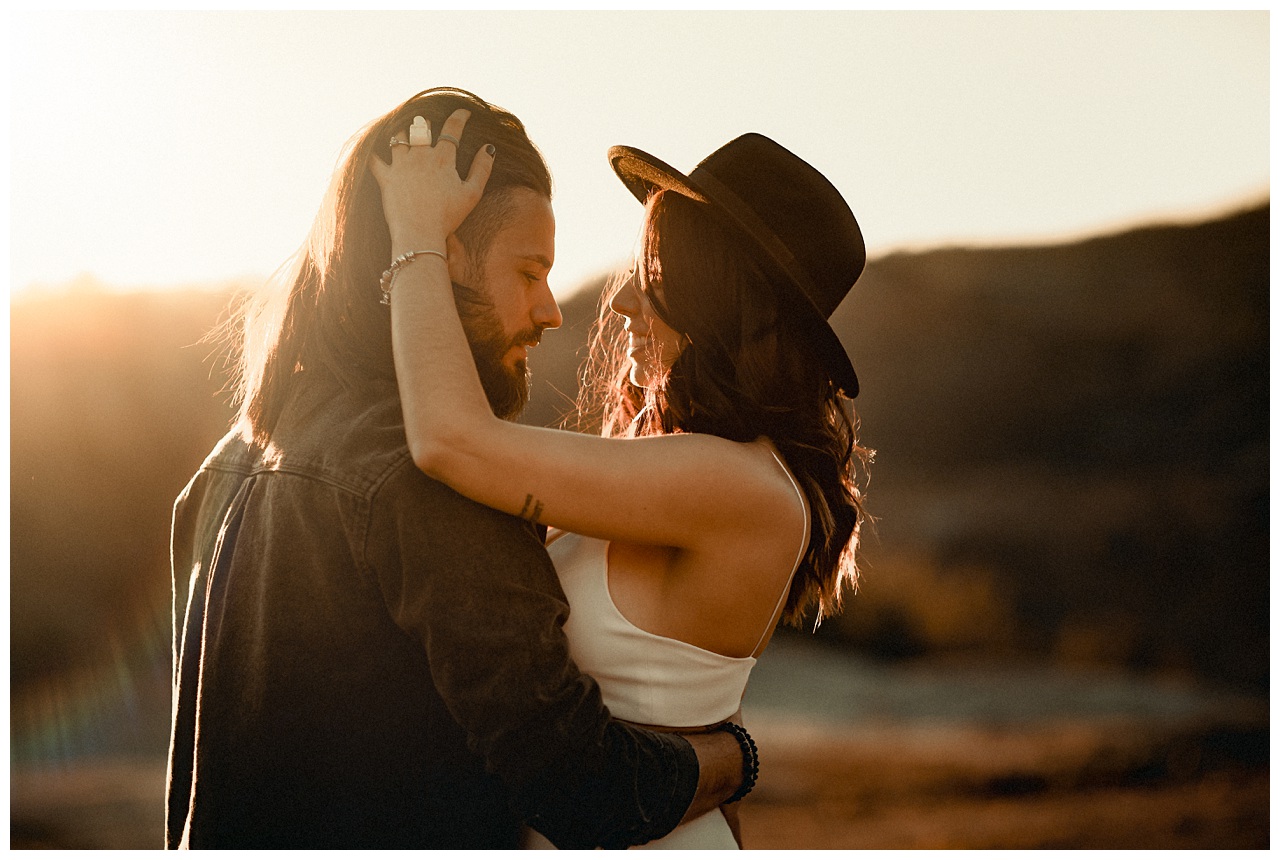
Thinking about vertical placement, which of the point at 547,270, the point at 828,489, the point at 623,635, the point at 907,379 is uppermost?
the point at 547,270

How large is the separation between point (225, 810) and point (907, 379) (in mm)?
6926

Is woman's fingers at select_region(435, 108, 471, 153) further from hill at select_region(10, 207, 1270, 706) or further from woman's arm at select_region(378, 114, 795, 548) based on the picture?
hill at select_region(10, 207, 1270, 706)

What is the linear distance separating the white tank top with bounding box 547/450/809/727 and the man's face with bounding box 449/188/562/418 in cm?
32

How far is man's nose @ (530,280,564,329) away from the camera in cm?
160

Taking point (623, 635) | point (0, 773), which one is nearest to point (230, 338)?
point (623, 635)

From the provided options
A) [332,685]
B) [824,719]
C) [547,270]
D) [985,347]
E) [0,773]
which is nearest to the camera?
[332,685]

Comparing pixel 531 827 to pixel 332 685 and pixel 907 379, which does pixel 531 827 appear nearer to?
pixel 332 685

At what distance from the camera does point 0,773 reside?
233 cm

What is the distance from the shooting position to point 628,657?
152cm

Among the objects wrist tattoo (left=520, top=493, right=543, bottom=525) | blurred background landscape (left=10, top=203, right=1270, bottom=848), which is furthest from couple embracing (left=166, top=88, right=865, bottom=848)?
blurred background landscape (left=10, top=203, right=1270, bottom=848)

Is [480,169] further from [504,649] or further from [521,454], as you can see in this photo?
[504,649]

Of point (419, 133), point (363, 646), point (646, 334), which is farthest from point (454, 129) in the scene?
point (363, 646)

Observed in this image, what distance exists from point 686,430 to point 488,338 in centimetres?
36

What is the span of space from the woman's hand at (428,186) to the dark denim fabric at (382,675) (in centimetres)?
23
